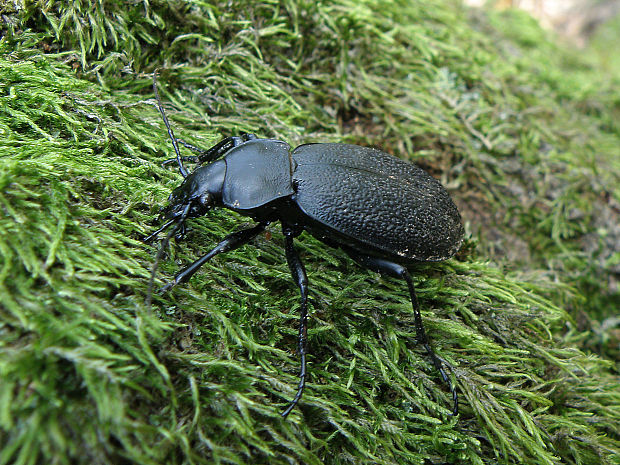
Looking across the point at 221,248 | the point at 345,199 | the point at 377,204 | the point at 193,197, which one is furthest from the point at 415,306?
the point at 193,197

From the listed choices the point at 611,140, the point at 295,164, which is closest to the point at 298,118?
the point at 295,164

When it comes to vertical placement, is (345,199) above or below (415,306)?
above

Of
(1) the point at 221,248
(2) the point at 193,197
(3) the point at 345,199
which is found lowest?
(1) the point at 221,248

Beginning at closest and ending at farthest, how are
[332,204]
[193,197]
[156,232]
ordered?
[156,232] < [193,197] < [332,204]

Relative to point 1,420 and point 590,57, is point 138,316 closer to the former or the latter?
point 1,420

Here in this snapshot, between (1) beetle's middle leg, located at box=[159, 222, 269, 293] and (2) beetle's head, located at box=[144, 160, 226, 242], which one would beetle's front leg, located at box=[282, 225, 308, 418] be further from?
(2) beetle's head, located at box=[144, 160, 226, 242]

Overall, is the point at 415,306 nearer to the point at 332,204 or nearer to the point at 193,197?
the point at 332,204
